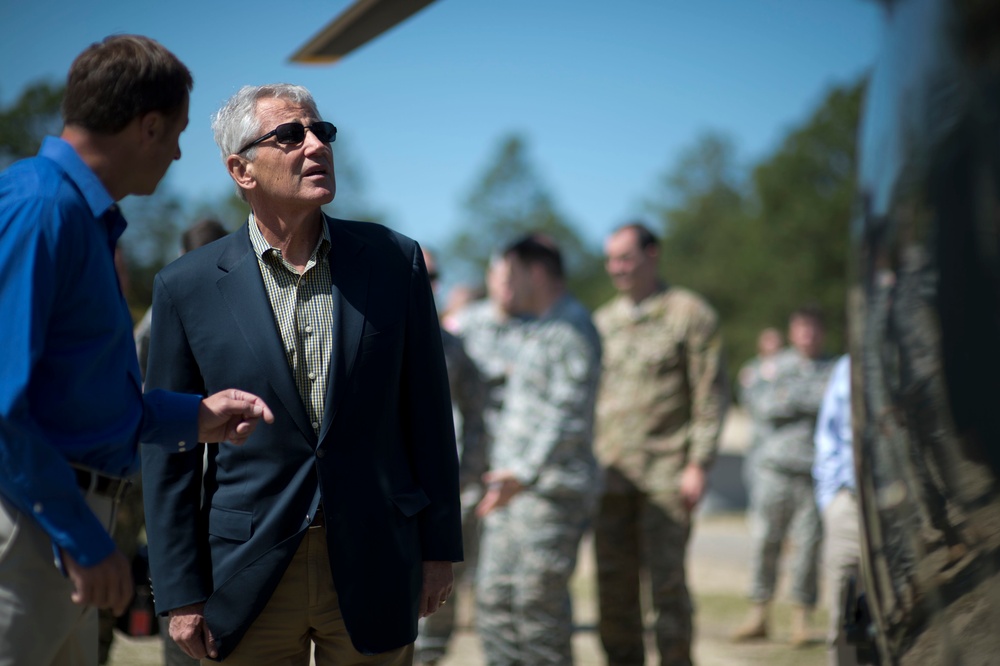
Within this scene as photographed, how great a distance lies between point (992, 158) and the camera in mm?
1570

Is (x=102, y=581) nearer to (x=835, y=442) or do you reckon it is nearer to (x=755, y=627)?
(x=835, y=442)

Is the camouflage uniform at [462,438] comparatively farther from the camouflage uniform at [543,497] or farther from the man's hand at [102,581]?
the man's hand at [102,581]

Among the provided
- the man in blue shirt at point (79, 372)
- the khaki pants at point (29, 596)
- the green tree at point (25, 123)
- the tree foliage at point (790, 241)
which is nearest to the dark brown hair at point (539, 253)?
the green tree at point (25, 123)

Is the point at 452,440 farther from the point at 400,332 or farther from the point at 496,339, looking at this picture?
the point at 496,339

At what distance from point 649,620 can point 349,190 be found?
40.7 meters

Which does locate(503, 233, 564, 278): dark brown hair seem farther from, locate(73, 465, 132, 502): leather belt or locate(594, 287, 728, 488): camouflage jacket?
locate(73, 465, 132, 502): leather belt

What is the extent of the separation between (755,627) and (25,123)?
5.82 meters

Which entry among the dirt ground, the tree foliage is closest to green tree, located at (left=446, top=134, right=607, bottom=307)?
the tree foliage

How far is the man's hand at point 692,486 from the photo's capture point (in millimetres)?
5457

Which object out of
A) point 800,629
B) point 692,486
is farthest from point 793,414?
point 692,486

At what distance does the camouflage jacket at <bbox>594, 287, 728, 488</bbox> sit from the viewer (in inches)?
222

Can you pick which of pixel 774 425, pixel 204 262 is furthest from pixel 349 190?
pixel 204 262

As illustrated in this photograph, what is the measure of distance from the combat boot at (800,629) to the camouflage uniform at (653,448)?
1.84m

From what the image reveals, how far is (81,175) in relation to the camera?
7.02 ft
